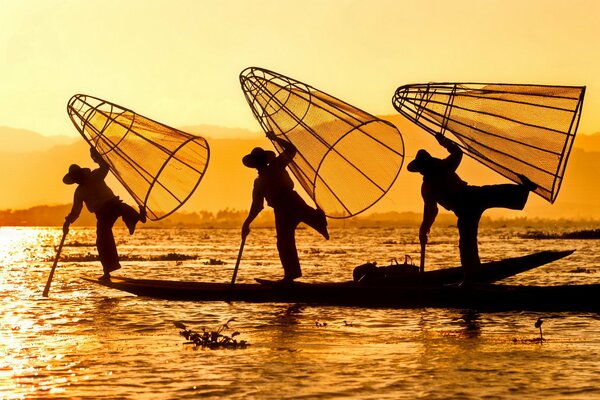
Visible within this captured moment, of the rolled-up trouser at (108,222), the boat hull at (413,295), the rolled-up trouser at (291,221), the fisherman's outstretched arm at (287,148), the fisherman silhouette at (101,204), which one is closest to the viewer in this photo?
the boat hull at (413,295)

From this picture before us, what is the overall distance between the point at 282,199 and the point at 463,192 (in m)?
2.92

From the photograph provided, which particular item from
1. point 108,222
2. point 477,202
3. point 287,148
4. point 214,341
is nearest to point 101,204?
point 108,222

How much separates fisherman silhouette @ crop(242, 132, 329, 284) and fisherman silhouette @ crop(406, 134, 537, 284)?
200 cm

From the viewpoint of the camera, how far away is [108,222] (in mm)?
18312

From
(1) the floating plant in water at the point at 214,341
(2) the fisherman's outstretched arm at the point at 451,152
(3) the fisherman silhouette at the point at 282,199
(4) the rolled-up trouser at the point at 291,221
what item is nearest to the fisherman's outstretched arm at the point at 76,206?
(3) the fisherman silhouette at the point at 282,199

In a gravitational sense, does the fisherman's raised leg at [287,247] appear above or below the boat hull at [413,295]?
above

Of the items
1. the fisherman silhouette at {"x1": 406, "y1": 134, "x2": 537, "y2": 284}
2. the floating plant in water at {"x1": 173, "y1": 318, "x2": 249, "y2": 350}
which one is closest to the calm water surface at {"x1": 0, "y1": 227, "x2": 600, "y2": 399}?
the floating plant in water at {"x1": 173, "y1": 318, "x2": 249, "y2": 350}

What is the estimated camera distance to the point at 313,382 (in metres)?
10.0

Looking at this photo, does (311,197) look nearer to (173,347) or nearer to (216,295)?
(216,295)

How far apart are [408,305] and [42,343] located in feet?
17.3

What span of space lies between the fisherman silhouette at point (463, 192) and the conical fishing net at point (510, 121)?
1.36 ft

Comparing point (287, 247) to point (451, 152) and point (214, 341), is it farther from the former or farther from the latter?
point (214, 341)

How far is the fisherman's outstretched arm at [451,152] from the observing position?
14.5 meters

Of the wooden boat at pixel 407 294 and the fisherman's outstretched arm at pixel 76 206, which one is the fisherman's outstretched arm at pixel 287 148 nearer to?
the wooden boat at pixel 407 294
